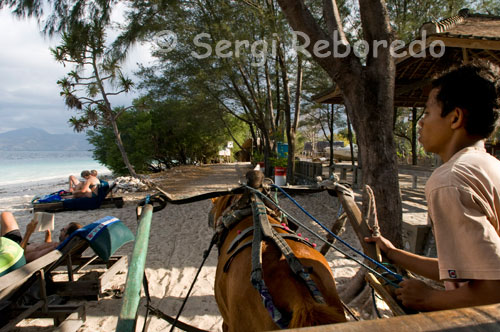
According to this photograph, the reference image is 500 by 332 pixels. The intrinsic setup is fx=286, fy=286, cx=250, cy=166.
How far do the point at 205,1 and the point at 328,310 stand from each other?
1260 centimetres

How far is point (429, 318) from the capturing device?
2.44 feet

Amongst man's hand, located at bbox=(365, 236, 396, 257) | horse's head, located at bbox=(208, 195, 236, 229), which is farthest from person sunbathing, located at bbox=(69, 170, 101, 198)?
man's hand, located at bbox=(365, 236, 396, 257)

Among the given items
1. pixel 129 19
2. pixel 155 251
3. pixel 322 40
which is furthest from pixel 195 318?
pixel 129 19

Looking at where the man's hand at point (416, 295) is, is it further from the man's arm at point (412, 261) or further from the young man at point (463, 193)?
the man's arm at point (412, 261)

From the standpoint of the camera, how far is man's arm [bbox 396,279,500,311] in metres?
0.92

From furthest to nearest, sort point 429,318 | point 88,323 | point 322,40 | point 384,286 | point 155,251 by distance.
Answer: point 155,251 < point 322,40 < point 88,323 < point 384,286 < point 429,318

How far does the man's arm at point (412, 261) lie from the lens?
1.47 metres

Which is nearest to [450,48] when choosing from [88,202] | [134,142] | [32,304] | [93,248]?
[93,248]

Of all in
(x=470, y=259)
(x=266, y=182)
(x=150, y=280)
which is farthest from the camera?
(x=150, y=280)

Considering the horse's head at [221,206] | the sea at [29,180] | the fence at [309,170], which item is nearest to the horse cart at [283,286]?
the horse's head at [221,206]

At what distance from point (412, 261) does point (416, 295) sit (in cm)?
50

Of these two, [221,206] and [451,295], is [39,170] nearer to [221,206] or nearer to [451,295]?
[221,206]

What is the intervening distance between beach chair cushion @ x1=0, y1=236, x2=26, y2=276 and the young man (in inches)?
131

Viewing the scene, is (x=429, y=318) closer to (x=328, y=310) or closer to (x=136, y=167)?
(x=328, y=310)
